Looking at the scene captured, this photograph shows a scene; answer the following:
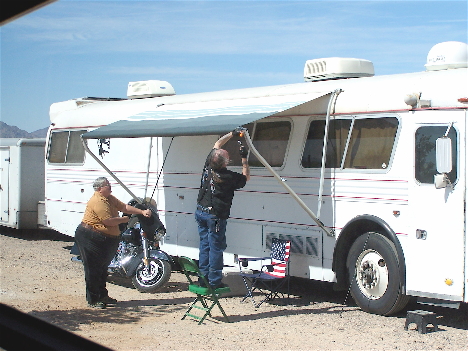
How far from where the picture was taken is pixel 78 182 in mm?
12148

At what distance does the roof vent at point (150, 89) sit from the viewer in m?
12.0

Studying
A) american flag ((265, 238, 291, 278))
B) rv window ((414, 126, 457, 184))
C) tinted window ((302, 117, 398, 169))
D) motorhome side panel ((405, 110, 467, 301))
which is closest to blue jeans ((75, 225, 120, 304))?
american flag ((265, 238, 291, 278))

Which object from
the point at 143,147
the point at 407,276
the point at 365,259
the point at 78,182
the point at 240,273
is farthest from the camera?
the point at 78,182

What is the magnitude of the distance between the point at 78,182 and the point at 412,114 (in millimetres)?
6844

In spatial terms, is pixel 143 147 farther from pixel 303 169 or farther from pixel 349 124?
pixel 349 124

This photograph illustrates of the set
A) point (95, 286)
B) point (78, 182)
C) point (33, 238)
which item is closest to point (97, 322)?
point (95, 286)

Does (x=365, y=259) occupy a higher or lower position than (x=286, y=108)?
lower

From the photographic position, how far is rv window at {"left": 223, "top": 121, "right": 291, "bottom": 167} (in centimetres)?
861

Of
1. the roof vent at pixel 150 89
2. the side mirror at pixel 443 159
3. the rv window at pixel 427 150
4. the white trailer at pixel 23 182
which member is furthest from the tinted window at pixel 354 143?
the white trailer at pixel 23 182

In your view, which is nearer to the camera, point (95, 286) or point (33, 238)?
point (95, 286)

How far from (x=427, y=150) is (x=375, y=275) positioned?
1535mm

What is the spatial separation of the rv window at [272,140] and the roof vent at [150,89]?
11.3ft

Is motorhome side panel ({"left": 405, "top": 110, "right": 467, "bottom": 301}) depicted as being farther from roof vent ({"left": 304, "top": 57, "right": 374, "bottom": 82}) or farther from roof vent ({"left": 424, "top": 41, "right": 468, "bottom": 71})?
roof vent ({"left": 304, "top": 57, "right": 374, "bottom": 82})

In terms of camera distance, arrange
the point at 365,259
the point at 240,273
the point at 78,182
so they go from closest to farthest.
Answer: the point at 365,259 → the point at 240,273 → the point at 78,182
